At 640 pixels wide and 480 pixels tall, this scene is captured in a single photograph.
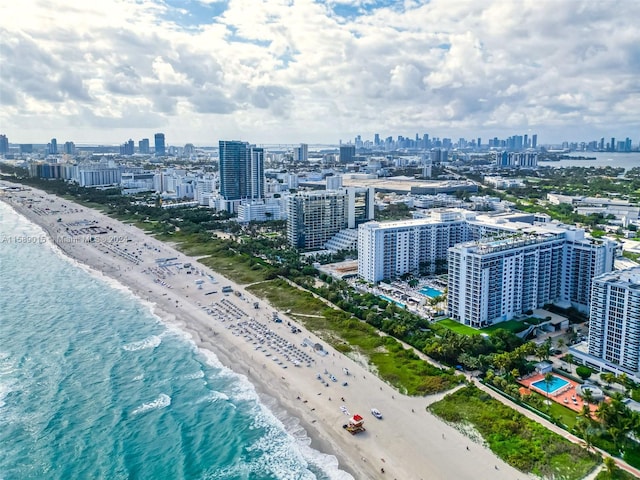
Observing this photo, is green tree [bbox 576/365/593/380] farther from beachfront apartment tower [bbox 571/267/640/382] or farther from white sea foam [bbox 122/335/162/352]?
white sea foam [bbox 122/335/162/352]

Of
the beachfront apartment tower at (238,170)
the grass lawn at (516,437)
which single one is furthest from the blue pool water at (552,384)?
the beachfront apartment tower at (238,170)

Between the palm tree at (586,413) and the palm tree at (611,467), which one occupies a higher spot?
the palm tree at (586,413)

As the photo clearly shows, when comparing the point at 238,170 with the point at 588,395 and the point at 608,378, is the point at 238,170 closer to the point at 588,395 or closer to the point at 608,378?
the point at 608,378

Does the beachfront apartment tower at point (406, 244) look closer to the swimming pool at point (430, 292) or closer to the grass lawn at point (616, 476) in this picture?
the swimming pool at point (430, 292)

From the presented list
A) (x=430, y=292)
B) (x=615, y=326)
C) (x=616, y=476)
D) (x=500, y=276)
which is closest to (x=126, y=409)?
(x=616, y=476)

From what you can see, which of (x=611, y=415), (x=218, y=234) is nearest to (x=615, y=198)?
(x=218, y=234)

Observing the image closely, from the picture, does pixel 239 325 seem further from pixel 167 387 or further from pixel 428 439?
pixel 428 439
